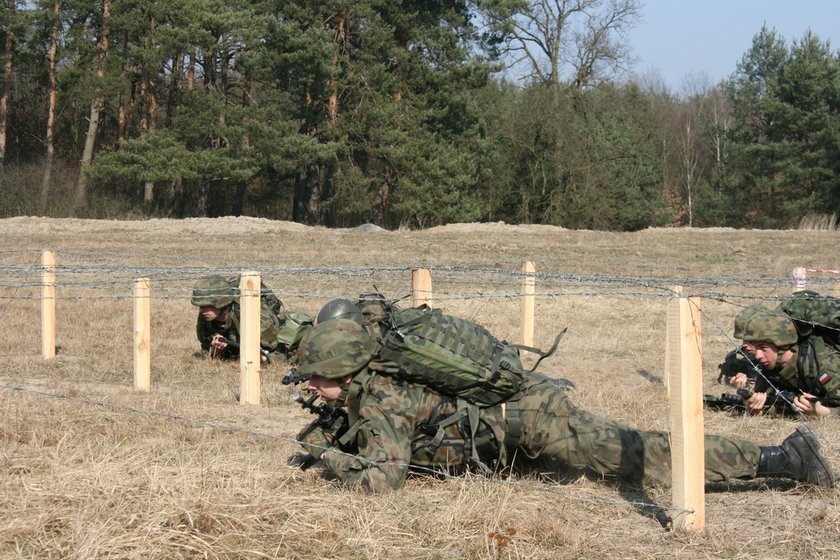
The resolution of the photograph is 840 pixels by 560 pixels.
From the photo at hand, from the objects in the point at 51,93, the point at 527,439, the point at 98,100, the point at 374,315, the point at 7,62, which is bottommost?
the point at 527,439

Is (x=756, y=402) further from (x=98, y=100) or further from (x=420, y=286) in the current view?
(x=98, y=100)

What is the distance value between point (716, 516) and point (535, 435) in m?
1.07

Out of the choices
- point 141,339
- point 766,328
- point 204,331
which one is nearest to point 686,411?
point 766,328

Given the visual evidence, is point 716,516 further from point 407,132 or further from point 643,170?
point 643,170

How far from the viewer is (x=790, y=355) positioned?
8281 mm

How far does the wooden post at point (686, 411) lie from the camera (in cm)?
518

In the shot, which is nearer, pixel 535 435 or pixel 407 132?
pixel 535 435

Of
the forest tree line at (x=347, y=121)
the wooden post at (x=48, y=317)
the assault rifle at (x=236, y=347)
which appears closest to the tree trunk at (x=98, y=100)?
the forest tree line at (x=347, y=121)

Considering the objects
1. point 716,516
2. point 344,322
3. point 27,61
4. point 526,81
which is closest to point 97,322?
point 344,322

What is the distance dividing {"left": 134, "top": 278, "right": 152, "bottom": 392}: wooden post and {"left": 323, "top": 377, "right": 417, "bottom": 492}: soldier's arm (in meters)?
4.85

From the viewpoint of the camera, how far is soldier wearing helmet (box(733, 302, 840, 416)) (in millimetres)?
8102

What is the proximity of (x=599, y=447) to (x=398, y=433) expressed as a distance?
3.85 ft

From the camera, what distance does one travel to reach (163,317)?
15594 millimetres

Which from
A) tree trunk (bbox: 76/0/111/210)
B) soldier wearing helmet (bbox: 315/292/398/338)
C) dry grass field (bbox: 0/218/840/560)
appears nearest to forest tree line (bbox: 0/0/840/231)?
tree trunk (bbox: 76/0/111/210)
